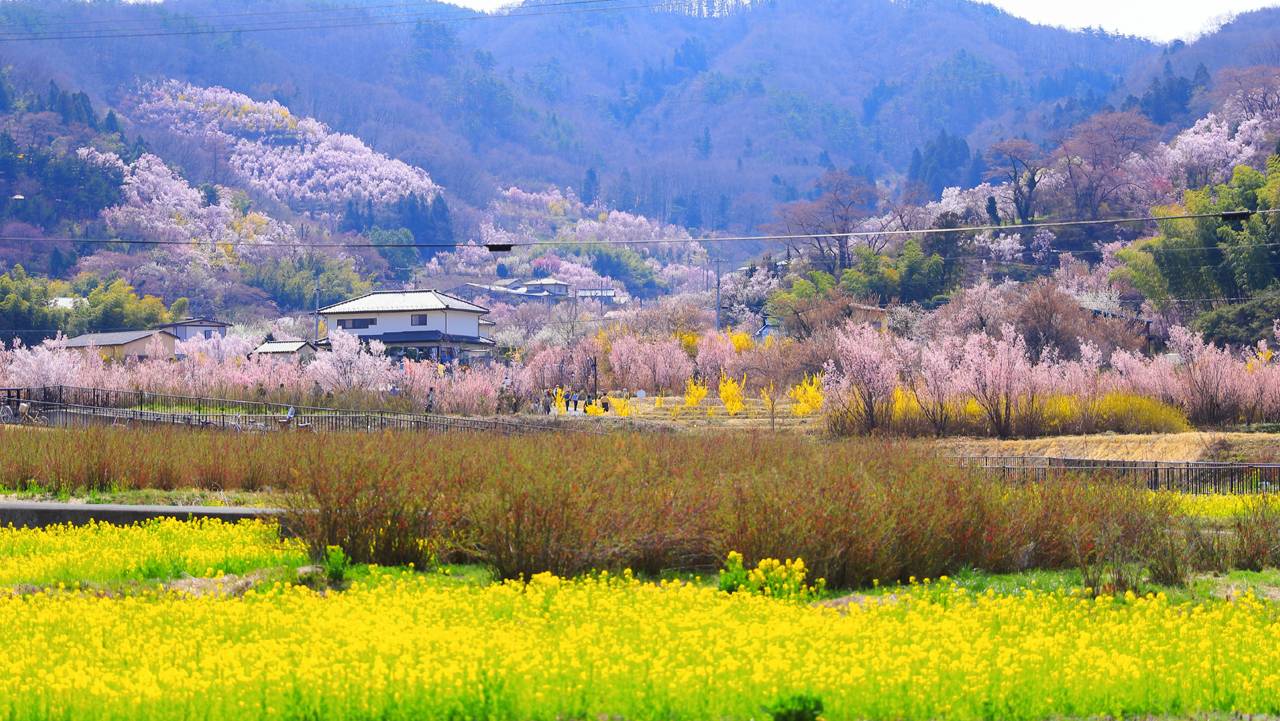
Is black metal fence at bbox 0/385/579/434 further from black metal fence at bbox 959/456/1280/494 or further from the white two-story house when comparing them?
the white two-story house

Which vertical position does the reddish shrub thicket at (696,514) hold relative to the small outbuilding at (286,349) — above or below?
below

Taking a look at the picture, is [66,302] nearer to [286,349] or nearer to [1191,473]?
[286,349]

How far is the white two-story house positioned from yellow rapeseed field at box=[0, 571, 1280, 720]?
65.6m

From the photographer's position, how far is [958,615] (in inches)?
455

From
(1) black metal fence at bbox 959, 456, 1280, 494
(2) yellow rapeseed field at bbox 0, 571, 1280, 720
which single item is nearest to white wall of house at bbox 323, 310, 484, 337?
(1) black metal fence at bbox 959, 456, 1280, 494

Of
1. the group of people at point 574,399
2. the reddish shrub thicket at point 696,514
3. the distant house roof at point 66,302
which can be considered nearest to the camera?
the reddish shrub thicket at point 696,514

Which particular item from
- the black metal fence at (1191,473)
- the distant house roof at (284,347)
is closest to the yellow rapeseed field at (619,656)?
the black metal fence at (1191,473)

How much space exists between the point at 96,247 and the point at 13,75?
74.6 m

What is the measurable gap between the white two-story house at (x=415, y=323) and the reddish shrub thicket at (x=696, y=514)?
59.2 meters

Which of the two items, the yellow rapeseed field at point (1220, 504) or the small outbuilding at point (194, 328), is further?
the small outbuilding at point (194, 328)

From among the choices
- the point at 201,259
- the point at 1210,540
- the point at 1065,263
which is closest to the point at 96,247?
the point at 201,259

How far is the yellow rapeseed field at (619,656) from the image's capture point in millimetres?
8523

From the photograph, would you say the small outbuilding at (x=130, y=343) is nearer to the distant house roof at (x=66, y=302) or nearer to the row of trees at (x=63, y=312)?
the row of trees at (x=63, y=312)

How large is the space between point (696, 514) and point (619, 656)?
6294 millimetres
